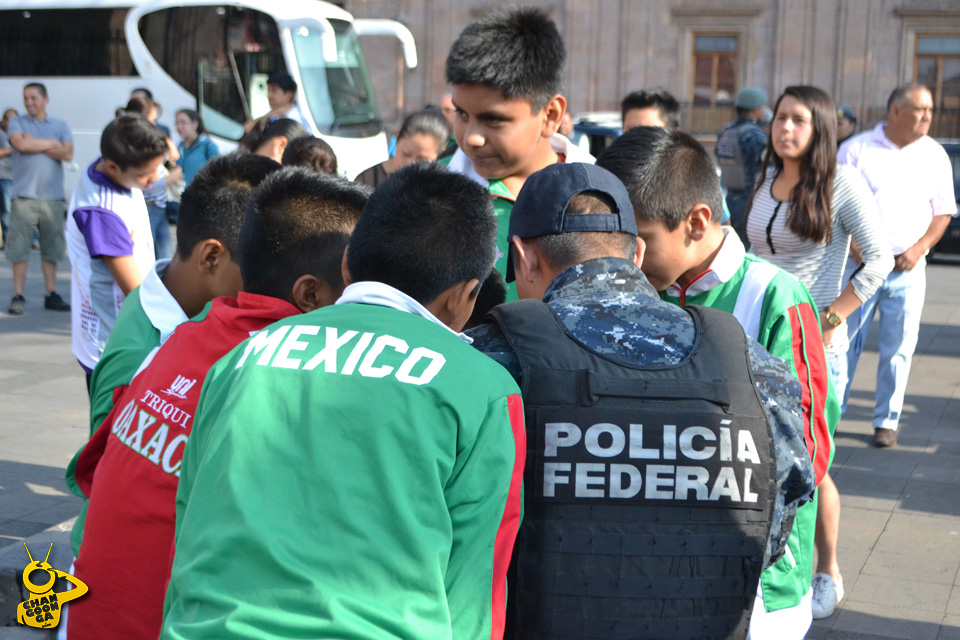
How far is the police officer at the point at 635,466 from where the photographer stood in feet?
5.58

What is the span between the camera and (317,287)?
2238mm

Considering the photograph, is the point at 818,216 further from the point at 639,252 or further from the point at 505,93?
the point at 639,252

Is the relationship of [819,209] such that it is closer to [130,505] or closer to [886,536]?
[886,536]

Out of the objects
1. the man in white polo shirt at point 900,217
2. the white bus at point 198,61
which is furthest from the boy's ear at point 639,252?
the white bus at point 198,61

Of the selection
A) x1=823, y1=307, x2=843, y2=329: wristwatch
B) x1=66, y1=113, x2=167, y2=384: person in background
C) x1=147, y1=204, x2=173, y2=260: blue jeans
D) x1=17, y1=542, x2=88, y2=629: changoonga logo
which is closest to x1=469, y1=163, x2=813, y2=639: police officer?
x1=17, y1=542, x2=88, y2=629: changoonga logo

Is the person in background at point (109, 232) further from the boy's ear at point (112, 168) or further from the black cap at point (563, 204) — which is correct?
the black cap at point (563, 204)

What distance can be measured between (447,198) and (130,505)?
849 millimetres

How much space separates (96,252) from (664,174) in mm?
2802

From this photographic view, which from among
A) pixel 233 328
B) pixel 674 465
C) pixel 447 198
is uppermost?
pixel 447 198

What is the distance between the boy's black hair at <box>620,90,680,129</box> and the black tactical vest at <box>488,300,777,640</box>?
174 inches

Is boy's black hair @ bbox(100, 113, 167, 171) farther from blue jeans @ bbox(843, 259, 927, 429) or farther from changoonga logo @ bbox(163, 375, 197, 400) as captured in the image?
blue jeans @ bbox(843, 259, 927, 429)

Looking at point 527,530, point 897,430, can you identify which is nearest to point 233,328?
point 527,530

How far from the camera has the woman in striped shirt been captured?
4371 mm

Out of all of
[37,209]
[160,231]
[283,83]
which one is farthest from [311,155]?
[37,209]
